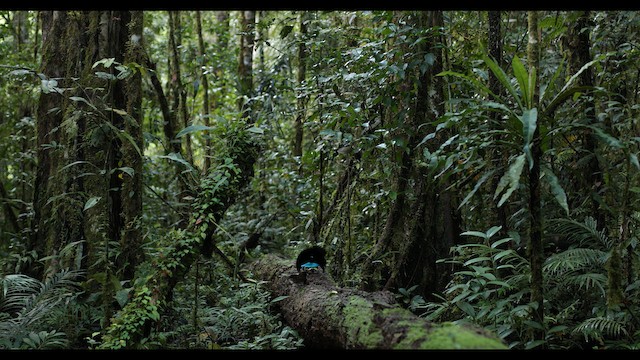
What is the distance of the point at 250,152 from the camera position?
4.55 meters

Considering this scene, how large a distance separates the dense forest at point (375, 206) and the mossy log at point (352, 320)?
0.06 feet

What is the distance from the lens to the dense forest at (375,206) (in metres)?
3.33

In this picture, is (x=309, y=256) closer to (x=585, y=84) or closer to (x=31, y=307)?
(x=31, y=307)

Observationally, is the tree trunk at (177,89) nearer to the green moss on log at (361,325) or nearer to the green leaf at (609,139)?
the green moss on log at (361,325)

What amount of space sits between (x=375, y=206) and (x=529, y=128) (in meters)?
2.52

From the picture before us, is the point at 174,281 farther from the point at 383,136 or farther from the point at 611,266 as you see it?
the point at 611,266

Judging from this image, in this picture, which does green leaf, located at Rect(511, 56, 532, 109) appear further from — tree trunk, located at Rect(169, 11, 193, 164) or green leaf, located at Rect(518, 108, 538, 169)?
tree trunk, located at Rect(169, 11, 193, 164)

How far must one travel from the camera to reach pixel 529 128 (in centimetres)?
265

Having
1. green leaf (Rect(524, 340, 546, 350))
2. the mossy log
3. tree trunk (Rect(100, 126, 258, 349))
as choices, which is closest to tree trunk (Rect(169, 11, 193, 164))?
tree trunk (Rect(100, 126, 258, 349))

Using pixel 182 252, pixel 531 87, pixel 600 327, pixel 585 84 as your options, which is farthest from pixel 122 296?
pixel 585 84

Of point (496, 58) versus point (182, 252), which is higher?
point (496, 58)

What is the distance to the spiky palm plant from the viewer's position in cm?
350
